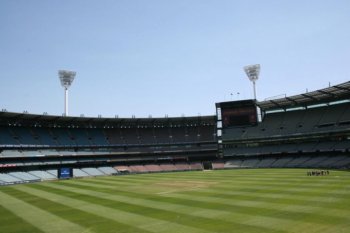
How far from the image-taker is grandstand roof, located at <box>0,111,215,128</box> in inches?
A: 2643

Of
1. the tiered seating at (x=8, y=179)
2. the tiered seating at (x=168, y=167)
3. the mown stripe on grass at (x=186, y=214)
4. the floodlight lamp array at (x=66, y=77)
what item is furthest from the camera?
the floodlight lamp array at (x=66, y=77)

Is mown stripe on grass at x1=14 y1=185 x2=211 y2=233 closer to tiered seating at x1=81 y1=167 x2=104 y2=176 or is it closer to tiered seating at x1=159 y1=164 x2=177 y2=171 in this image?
tiered seating at x1=81 y1=167 x2=104 y2=176

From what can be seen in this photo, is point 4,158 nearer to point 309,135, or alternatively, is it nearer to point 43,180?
point 43,180

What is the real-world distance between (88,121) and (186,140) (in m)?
28.1

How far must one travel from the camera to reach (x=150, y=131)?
90.9 meters

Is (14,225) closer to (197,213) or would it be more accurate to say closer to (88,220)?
(88,220)

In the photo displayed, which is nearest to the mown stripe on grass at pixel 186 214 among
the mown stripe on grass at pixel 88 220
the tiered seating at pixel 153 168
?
the mown stripe on grass at pixel 88 220

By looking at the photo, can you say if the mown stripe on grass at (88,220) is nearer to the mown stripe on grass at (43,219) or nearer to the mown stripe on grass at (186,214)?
the mown stripe on grass at (43,219)

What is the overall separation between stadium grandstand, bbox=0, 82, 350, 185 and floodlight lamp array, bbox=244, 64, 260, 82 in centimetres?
799

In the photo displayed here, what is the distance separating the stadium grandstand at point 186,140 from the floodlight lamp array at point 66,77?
1017 cm

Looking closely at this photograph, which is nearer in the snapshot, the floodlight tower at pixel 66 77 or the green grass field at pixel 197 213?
the green grass field at pixel 197 213

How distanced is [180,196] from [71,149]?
5413cm

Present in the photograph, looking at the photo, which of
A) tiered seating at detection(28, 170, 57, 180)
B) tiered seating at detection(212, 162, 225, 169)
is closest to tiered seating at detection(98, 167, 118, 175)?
tiered seating at detection(28, 170, 57, 180)

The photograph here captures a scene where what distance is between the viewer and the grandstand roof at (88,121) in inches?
2643
